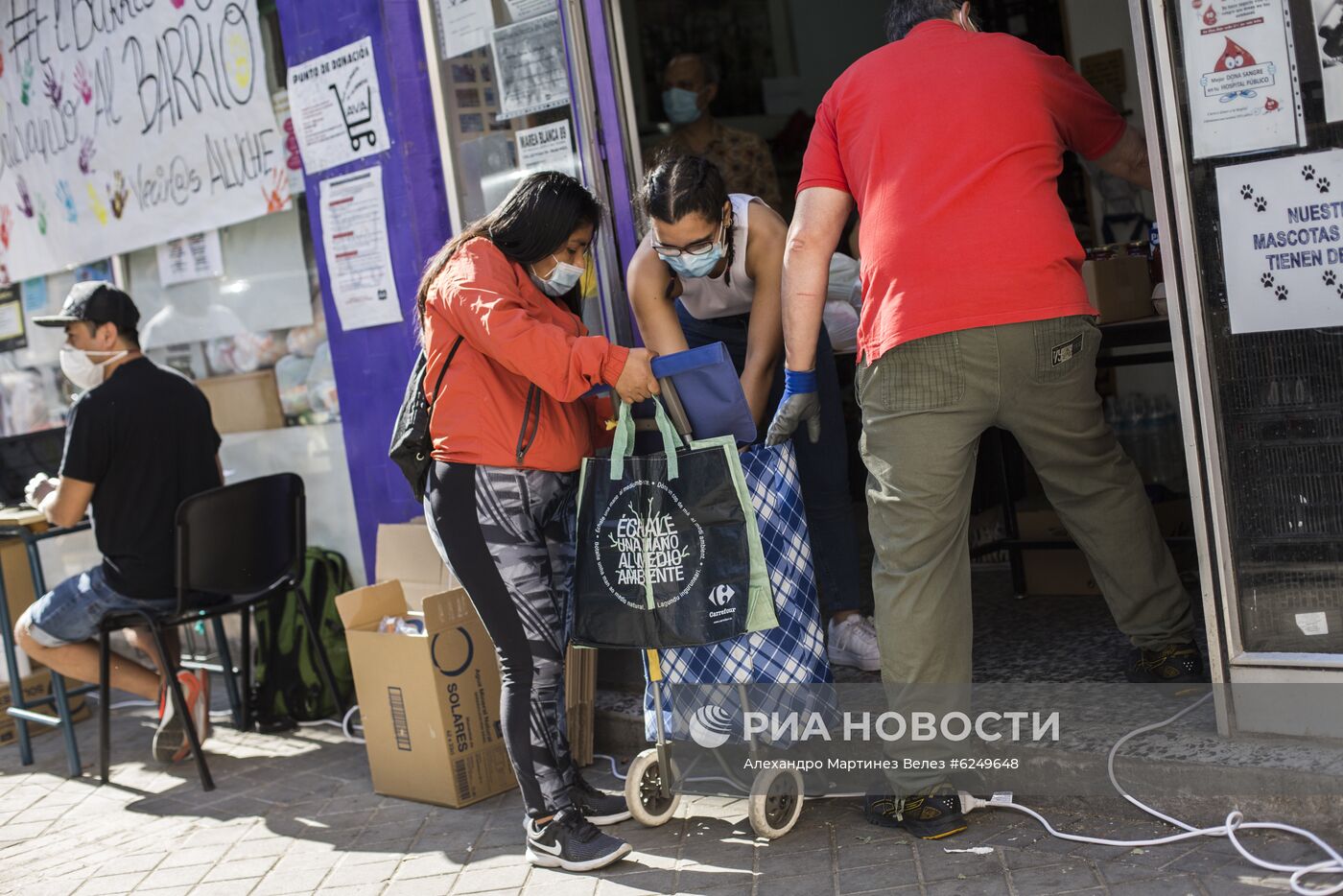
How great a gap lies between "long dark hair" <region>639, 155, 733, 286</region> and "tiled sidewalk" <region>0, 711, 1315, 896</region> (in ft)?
5.19

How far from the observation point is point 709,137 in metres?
5.91

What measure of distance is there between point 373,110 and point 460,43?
498 mm

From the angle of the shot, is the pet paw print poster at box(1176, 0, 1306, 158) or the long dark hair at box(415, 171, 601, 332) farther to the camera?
the long dark hair at box(415, 171, 601, 332)

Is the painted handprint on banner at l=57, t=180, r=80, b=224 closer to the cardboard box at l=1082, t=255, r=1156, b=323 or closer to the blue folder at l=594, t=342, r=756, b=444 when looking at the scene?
the blue folder at l=594, t=342, r=756, b=444

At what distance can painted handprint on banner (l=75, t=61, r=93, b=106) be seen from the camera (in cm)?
664

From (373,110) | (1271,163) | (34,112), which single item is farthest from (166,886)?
(34,112)

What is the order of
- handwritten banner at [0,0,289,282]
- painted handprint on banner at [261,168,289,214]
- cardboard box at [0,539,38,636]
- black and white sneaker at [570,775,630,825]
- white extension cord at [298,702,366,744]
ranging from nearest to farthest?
black and white sneaker at [570,775,630,825], white extension cord at [298,702,366,744], cardboard box at [0,539,38,636], painted handprint on banner at [261,168,289,214], handwritten banner at [0,0,289,282]

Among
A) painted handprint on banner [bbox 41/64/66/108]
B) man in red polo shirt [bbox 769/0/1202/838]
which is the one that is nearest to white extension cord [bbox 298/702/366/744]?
man in red polo shirt [bbox 769/0/1202/838]

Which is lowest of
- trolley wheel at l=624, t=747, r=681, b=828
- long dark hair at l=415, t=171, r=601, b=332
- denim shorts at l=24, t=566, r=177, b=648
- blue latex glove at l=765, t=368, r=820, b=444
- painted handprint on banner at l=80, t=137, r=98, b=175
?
trolley wheel at l=624, t=747, r=681, b=828

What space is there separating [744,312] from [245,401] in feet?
10.6

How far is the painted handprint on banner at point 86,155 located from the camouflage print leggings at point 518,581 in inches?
166

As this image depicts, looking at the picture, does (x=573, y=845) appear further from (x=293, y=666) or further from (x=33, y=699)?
(x=33, y=699)

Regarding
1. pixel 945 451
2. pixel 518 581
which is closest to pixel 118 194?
pixel 518 581

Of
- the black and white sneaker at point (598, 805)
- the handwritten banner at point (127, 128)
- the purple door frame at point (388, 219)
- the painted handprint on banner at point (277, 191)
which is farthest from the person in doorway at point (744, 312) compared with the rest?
the handwritten banner at point (127, 128)
